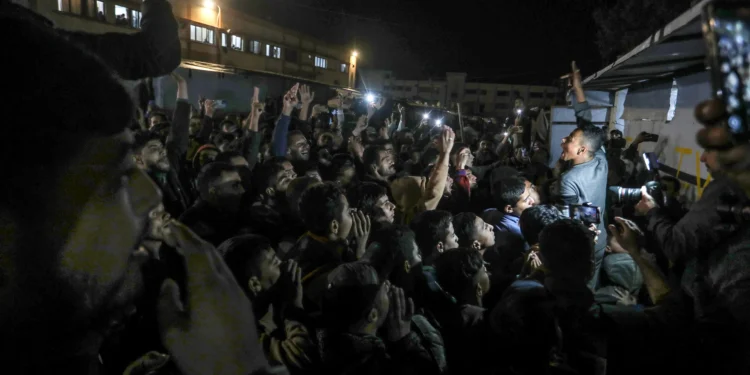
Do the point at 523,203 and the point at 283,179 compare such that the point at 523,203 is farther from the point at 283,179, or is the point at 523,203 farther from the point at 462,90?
the point at 462,90

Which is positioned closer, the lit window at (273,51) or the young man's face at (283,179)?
the young man's face at (283,179)

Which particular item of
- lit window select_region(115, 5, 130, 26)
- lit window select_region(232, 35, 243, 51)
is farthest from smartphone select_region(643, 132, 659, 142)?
lit window select_region(232, 35, 243, 51)

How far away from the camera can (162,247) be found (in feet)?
6.33

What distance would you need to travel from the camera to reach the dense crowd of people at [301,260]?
98cm

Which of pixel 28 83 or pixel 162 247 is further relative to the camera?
pixel 162 247

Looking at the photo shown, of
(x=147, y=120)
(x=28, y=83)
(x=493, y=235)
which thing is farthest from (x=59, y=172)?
Result: (x=147, y=120)

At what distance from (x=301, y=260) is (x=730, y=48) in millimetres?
2348

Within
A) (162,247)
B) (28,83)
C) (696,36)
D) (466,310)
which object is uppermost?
(696,36)

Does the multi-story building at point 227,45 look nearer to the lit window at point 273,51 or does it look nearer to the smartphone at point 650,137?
the lit window at point 273,51

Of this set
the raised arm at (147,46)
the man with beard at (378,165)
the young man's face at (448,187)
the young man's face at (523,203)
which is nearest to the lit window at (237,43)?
the man with beard at (378,165)

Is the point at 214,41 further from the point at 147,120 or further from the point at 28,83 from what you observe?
the point at 28,83

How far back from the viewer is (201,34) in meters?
28.8

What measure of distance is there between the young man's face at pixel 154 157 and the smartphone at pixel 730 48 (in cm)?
423

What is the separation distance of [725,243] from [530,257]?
1.14 m
